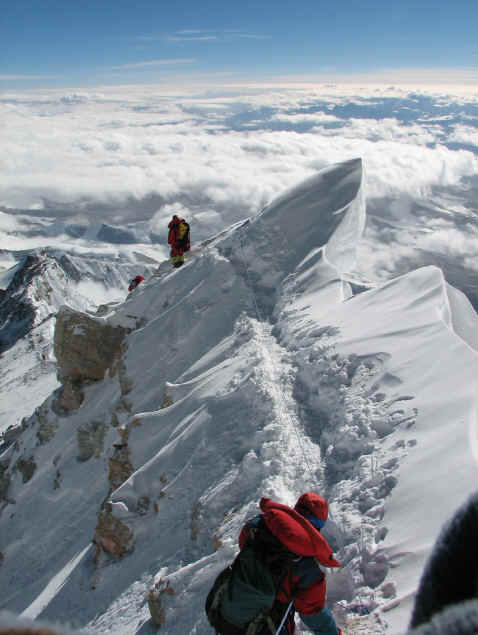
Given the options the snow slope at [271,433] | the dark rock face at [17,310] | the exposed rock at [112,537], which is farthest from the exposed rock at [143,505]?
the dark rock face at [17,310]

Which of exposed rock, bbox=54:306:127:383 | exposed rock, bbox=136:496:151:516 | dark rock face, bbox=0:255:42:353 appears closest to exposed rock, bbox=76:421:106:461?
exposed rock, bbox=54:306:127:383

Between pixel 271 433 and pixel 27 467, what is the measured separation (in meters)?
24.1

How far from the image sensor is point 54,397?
98.0 ft

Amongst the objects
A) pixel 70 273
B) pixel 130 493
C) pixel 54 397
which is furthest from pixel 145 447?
pixel 70 273

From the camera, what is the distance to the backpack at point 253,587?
401cm

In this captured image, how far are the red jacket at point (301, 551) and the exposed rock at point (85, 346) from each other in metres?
23.7

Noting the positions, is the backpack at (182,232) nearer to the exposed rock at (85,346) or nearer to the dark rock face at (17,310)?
the exposed rock at (85,346)

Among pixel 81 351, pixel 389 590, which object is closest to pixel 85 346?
pixel 81 351

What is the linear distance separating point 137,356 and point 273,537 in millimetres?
20348

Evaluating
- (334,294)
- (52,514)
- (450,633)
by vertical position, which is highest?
(450,633)

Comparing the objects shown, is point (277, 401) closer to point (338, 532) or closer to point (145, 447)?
point (338, 532)

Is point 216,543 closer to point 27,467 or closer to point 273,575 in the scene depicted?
point 273,575

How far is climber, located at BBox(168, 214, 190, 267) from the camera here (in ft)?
85.9

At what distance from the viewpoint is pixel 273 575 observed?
4078 millimetres
